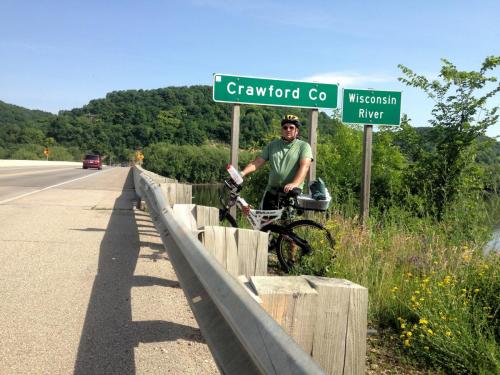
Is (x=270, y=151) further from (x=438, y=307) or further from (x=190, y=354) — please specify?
(x=190, y=354)

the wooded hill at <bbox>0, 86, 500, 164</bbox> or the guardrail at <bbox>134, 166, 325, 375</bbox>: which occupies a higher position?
the wooded hill at <bbox>0, 86, 500, 164</bbox>

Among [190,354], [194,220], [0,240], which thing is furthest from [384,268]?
[0,240]

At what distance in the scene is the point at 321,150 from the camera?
15523 mm

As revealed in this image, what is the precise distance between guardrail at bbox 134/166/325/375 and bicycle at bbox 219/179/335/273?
96.0 inches

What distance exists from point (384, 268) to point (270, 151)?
202cm

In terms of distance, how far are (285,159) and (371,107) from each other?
402 centimetres

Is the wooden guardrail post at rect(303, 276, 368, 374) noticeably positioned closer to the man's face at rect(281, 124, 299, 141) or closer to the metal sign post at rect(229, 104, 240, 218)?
the man's face at rect(281, 124, 299, 141)

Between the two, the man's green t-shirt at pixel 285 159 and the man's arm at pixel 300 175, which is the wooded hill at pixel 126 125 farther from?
the man's arm at pixel 300 175

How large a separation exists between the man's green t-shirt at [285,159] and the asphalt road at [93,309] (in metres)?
1.65

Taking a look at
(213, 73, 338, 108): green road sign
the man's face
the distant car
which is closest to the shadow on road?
the man's face

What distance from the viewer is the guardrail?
1.21 metres

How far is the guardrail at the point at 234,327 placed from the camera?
1210 millimetres

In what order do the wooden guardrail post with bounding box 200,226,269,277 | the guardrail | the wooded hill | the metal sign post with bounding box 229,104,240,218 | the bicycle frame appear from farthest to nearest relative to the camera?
the wooded hill
the metal sign post with bounding box 229,104,240,218
the bicycle frame
the wooden guardrail post with bounding box 200,226,269,277
the guardrail

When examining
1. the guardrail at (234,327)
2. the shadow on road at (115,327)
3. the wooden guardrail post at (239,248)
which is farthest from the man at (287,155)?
the guardrail at (234,327)
